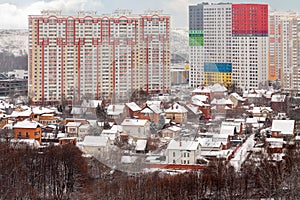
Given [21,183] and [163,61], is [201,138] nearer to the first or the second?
[21,183]

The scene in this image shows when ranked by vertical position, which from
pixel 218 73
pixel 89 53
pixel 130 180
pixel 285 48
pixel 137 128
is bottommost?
pixel 130 180

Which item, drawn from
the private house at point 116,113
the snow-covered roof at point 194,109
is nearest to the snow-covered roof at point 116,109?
the private house at point 116,113

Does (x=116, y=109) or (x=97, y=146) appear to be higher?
(x=116, y=109)

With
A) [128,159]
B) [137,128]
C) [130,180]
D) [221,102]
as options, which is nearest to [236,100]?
[221,102]

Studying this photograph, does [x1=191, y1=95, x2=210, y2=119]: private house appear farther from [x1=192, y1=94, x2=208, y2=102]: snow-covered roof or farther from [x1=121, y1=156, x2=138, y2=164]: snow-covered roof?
[x1=121, y1=156, x2=138, y2=164]: snow-covered roof

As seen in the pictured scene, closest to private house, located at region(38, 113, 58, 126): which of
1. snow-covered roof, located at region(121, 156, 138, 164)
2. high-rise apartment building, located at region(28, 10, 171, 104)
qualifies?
high-rise apartment building, located at region(28, 10, 171, 104)

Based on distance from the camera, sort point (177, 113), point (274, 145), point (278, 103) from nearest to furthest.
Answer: point (274, 145) < point (177, 113) < point (278, 103)

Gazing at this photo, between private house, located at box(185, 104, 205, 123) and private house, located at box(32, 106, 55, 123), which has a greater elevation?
private house, located at box(185, 104, 205, 123)

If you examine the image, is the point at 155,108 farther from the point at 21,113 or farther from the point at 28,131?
the point at 21,113
